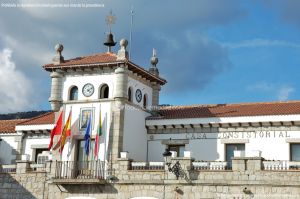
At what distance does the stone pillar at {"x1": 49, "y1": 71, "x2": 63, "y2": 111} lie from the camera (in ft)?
96.5

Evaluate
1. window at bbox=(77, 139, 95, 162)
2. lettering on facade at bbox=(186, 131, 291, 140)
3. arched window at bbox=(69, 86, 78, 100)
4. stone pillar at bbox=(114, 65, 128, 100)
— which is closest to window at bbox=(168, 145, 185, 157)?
lettering on facade at bbox=(186, 131, 291, 140)

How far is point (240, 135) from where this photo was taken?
2777 centimetres

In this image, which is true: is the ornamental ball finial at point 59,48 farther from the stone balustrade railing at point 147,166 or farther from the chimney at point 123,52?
the stone balustrade railing at point 147,166

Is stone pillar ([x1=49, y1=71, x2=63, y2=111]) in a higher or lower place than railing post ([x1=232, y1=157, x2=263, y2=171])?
higher

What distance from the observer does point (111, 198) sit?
87.2ft

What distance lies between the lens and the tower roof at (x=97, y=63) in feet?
92.7

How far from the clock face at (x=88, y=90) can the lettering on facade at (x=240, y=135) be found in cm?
571

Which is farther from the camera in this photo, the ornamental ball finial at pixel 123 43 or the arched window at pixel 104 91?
the arched window at pixel 104 91

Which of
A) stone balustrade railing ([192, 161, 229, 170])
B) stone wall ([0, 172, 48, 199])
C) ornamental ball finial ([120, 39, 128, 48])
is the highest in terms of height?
ornamental ball finial ([120, 39, 128, 48])

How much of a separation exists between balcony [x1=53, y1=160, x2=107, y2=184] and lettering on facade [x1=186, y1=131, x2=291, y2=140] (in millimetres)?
5131

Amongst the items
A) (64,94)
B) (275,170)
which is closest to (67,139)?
(64,94)

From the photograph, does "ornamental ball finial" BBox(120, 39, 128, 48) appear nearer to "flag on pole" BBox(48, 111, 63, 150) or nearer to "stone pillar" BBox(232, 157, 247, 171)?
"flag on pole" BBox(48, 111, 63, 150)

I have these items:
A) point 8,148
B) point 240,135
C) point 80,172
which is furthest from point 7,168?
point 240,135

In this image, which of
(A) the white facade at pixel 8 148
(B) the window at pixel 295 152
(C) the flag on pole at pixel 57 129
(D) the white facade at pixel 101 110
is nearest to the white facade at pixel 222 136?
(B) the window at pixel 295 152
